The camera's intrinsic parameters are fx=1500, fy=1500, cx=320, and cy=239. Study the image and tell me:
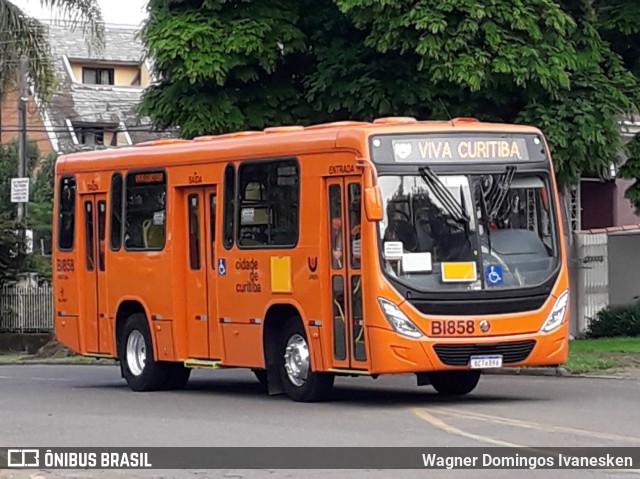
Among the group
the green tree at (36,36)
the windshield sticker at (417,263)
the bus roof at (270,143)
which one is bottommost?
the windshield sticker at (417,263)

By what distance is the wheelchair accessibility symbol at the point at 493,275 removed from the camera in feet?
54.1

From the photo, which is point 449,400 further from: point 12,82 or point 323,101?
point 12,82

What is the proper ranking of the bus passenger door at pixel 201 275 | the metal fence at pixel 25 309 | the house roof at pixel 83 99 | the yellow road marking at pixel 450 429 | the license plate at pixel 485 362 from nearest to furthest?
the yellow road marking at pixel 450 429 < the license plate at pixel 485 362 < the bus passenger door at pixel 201 275 < the metal fence at pixel 25 309 < the house roof at pixel 83 99

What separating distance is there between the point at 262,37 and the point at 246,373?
18.1ft

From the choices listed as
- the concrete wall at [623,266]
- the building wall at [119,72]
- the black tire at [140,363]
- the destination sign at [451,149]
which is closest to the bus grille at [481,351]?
the destination sign at [451,149]

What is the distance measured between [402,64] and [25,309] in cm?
1852

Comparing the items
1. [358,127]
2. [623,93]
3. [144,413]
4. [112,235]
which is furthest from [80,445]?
[623,93]

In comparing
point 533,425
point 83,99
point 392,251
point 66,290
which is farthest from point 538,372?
point 83,99

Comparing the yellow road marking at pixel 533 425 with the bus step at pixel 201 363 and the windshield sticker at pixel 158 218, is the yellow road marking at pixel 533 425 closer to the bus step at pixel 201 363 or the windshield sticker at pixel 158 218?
the bus step at pixel 201 363

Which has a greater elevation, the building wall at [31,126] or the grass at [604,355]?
the building wall at [31,126]

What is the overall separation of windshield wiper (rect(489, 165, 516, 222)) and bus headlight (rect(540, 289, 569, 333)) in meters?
1.23

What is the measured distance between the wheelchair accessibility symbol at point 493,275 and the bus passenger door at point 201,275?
4.22 m

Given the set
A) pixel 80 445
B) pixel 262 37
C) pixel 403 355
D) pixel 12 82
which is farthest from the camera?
pixel 12 82

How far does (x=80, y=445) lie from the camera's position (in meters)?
13.8
